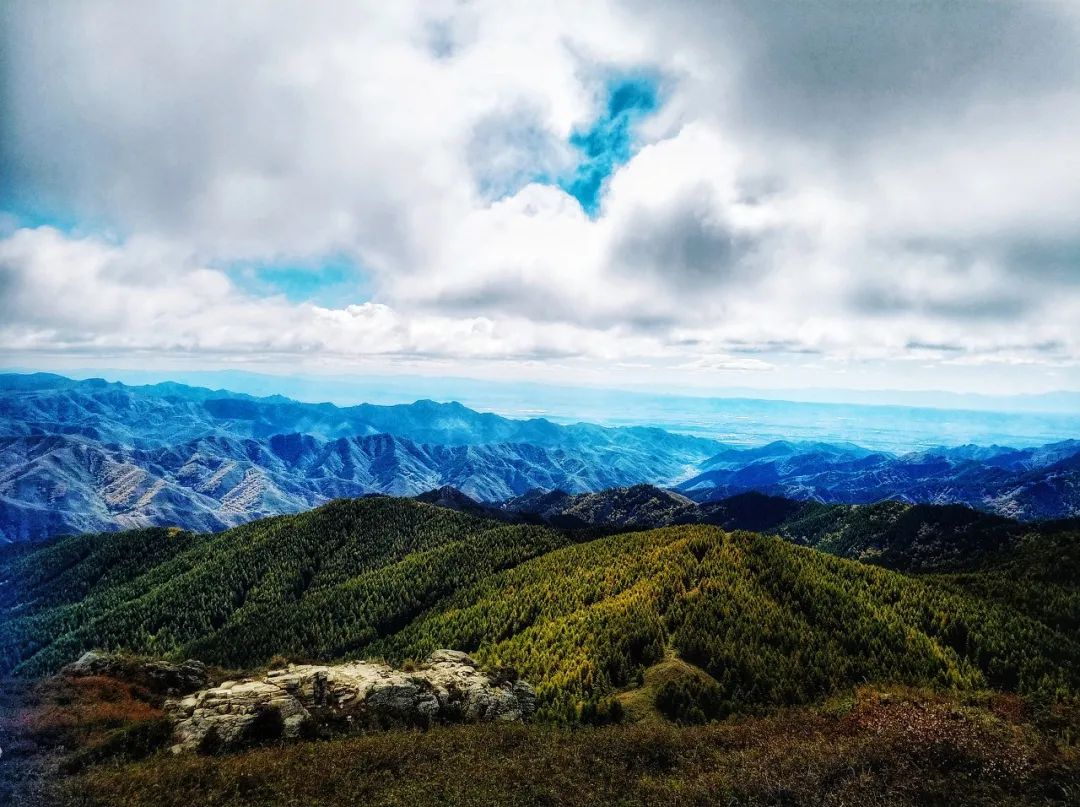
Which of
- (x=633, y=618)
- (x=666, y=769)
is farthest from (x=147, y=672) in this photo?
(x=633, y=618)

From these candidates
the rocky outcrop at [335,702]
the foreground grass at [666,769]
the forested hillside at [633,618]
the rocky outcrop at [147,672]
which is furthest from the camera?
the forested hillside at [633,618]

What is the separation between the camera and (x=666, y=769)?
27703 millimetres

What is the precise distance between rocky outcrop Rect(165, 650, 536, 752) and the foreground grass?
Result: 3.16 metres

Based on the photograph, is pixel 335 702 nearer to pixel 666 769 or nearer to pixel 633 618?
pixel 666 769

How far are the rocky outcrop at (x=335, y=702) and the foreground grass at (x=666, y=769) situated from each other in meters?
3.16

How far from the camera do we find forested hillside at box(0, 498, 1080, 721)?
162 feet

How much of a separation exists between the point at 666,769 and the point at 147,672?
4027 cm

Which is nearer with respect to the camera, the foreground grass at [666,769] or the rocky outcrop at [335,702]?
the foreground grass at [666,769]

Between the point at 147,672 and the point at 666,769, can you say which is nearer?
the point at 666,769

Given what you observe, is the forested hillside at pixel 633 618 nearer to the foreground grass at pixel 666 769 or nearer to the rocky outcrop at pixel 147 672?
the rocky outcrop at pixel 147 672

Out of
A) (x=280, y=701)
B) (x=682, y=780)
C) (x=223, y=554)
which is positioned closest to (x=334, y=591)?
(x=223, y=554)

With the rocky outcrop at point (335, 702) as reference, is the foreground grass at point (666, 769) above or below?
above

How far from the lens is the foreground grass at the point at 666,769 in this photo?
2225 centimetres

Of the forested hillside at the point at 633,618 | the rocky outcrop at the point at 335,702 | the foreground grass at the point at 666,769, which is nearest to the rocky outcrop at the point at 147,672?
the rocky outcrop at the point at 335,702
